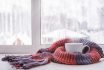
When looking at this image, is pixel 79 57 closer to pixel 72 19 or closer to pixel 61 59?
pixel 61 59

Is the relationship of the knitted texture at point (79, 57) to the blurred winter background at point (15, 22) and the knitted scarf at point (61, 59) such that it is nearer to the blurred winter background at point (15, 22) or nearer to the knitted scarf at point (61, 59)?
the knitted scarf at point (61, 59)

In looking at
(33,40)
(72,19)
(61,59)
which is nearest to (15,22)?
(33,40)

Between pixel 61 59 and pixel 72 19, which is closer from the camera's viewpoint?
pixel 61 59

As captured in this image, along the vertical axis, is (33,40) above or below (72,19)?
below

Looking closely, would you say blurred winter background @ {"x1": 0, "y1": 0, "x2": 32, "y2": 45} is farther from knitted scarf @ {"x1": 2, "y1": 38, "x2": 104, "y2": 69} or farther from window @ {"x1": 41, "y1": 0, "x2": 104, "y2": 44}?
knitted scarf @ {"x1": 2, "y1": 38, "x2": 104, "y2": 69}

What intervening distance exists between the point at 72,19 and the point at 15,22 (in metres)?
0.43

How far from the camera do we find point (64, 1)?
57.8 inches

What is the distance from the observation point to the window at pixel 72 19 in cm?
147

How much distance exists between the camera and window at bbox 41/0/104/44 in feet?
4.82

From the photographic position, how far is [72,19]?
1.47 meters

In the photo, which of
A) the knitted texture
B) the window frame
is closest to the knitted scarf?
the knitted texture

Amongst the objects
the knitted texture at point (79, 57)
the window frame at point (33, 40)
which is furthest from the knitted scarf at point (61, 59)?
the window frame at point (33, 40)

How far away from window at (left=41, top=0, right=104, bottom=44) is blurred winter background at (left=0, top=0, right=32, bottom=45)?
0.40 feet

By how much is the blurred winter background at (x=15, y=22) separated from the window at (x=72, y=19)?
0.12 meters
